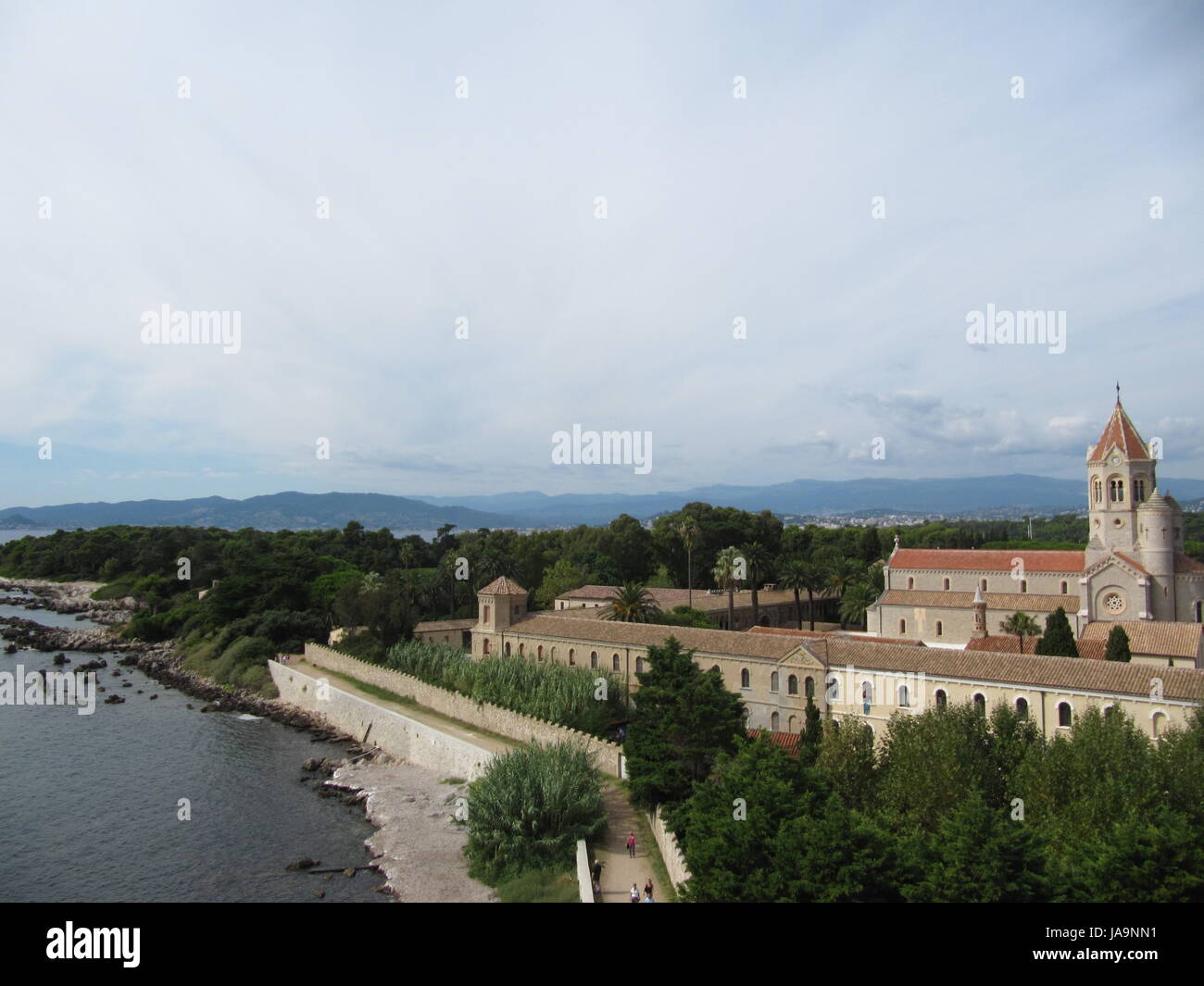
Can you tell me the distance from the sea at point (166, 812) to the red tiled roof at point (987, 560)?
138 ft

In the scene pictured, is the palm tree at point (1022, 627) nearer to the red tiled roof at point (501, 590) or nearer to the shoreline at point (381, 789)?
the red tiled roof at point (501, 590)

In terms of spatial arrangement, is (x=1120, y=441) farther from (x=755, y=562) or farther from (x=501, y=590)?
(x=501, y=590)

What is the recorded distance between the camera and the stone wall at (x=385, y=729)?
37875mm

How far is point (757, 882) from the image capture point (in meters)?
17.7

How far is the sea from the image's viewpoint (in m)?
27.9

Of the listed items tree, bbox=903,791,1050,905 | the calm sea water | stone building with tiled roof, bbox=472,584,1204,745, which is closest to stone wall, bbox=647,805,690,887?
tree, bbox=903,791,1050,905

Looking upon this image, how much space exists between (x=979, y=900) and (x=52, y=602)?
12236cm

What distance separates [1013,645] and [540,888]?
1077 inches

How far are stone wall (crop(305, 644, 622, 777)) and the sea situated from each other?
5534 mm

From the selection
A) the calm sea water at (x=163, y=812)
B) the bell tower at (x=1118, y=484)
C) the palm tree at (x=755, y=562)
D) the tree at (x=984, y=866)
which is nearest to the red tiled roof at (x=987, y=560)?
the bell tower at (x=1118, y=484)
